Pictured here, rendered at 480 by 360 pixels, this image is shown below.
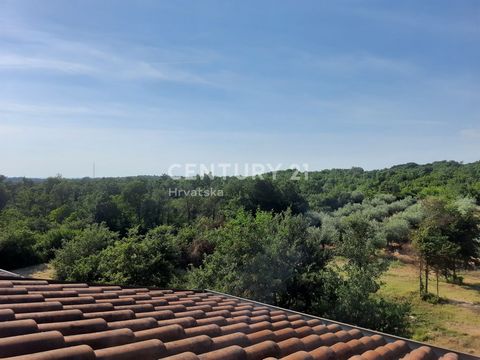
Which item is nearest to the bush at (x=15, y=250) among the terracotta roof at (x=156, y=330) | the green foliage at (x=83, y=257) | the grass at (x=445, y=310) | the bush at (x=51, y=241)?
the bush at (x=51, y=241)

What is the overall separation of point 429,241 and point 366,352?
1665cm

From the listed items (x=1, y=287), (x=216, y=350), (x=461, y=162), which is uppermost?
(x=461, y=162)

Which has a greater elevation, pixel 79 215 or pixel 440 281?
pixel 79 215

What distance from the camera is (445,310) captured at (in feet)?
50.5

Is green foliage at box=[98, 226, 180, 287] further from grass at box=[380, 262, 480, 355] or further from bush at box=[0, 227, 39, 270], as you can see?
bush at box=[0, 227, 39, 270]

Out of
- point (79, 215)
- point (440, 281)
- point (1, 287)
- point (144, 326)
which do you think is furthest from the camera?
point (79, 215)

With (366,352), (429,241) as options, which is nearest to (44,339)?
(366,352)

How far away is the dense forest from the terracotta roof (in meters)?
7.93

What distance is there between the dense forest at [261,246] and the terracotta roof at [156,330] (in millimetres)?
7934

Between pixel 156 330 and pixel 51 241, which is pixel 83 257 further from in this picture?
pixel 156 330

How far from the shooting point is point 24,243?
26.3m

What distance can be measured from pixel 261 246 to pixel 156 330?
1070 cm

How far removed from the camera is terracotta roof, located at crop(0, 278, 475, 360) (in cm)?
188

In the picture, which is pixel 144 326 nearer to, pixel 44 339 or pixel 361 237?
pixel 44 339
